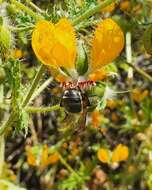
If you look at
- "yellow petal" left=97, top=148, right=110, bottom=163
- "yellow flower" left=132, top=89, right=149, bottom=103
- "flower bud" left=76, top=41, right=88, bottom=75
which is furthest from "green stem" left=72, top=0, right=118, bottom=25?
"yellow flower" left=132, top=89, right=149, bottom=103

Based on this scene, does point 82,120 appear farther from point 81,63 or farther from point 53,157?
point 53,157

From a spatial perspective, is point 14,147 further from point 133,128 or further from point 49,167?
point 133,128

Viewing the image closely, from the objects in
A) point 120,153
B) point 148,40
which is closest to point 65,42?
point 148,40

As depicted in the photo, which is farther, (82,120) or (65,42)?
(82,120)

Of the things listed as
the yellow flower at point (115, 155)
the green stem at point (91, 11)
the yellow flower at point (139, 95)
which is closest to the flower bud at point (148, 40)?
the green stem at point (91, 11)

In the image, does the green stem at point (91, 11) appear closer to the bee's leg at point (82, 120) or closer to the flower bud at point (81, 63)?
the flower bud at point (81, 63)

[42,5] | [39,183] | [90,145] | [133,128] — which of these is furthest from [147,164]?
[42,5]

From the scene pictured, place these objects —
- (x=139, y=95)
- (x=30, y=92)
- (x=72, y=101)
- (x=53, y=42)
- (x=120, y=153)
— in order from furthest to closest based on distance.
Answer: (x=139, y=95) → (x=120, y=153) → (x=30, y=92) → (x=72, y=101) → (x=53, y=42)

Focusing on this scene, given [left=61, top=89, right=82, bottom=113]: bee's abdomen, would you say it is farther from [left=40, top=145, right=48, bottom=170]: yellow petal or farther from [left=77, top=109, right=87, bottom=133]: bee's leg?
[left=40, top=145, right=48, bottom=170]: yellow petal

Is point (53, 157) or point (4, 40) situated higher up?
point (4, 40)
